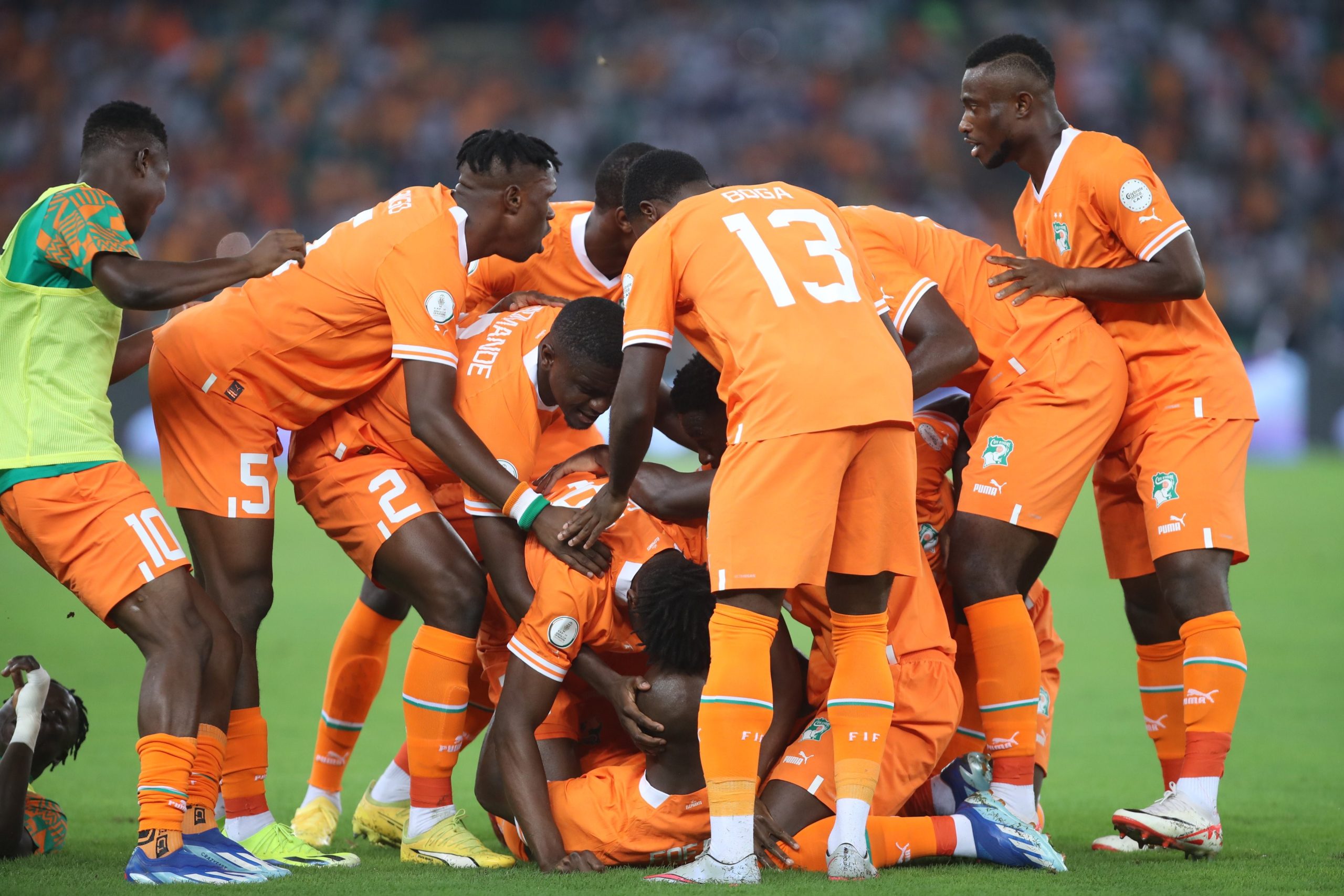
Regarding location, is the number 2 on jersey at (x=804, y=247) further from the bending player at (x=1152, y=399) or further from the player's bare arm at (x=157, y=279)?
the player's bare arm at (x=157, y=279)

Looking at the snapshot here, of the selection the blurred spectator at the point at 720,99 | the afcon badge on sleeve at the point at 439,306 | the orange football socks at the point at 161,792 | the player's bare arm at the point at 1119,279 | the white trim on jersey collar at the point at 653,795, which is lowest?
the white trim on jersey collar at the point at 653,795

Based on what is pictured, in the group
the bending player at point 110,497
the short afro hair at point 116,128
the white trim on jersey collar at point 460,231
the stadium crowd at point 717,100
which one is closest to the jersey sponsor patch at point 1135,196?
the white trim on jersey collar at point 460,231

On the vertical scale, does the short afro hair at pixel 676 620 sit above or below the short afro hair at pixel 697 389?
below

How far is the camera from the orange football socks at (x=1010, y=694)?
14.4 feet

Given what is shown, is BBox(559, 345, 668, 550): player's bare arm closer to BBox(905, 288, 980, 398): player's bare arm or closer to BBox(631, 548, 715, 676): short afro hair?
BBox(631, 548, 715, 676): short afro hair

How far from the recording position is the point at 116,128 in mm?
4328

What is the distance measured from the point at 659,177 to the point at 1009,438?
148 centimetres

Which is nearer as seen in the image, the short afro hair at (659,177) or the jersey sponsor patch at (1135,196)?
the short afro hair at (659,177)

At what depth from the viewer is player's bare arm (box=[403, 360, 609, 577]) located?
4.34m

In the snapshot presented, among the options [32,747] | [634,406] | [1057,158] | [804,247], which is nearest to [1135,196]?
[1057,158]

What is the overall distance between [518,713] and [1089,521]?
34.2 ft

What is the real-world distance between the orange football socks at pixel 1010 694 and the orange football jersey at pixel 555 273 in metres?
2.12

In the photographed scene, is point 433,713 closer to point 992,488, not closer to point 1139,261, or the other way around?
point 992,488

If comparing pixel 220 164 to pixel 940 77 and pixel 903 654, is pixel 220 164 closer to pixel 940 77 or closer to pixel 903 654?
pixel 940 77
